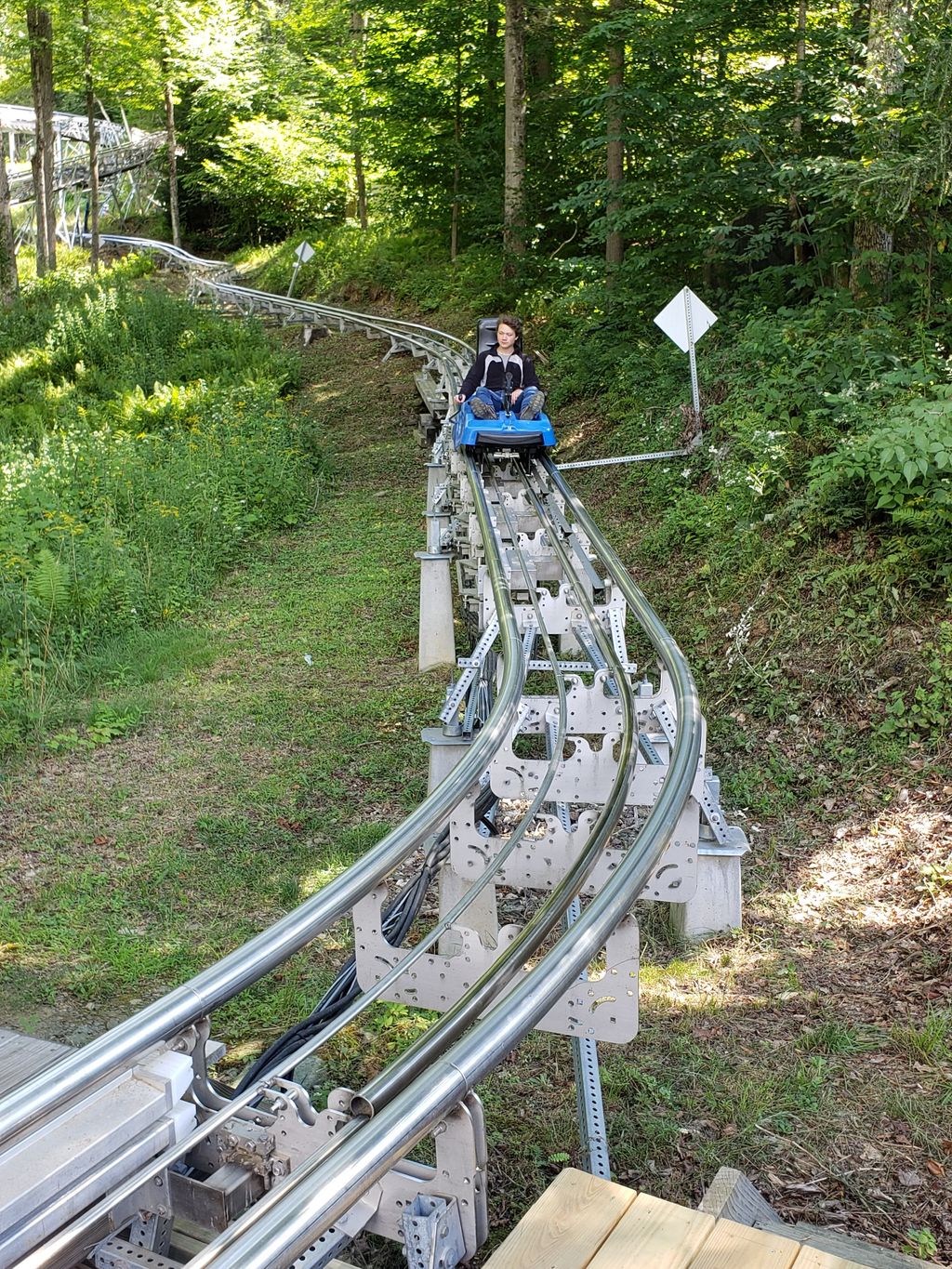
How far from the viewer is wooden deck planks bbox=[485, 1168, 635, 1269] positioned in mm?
2123

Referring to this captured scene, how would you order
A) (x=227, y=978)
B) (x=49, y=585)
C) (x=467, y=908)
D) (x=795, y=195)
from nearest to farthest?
1. (x=227, y=978)
2. (x=467, y=908)
3. (x=49, y=585)
4. (x=795, y=195)

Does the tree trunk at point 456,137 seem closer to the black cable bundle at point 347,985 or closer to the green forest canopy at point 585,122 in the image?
the green forest canopy at point 585,122

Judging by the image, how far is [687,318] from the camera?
31.9 ft

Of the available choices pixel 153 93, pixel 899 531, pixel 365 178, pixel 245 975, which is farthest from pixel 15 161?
pixel 245 975

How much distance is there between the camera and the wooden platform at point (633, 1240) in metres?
2.11

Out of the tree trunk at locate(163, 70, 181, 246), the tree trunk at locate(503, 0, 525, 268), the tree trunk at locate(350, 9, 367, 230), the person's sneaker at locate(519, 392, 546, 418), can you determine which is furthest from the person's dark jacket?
the tree trunk at locate(163, 70, 181, 246)

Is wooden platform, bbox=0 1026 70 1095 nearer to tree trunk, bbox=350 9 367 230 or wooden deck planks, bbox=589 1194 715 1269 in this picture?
wooden deck planks, bbox=589 1194 715 1269

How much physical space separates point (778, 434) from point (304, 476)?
6.42m

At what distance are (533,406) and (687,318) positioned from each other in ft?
5.15

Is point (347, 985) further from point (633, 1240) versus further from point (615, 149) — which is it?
point (615, 149)

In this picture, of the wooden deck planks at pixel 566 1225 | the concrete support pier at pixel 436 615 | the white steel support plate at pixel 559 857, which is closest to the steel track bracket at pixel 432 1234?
the wooden deck planks at pixel 566 1225

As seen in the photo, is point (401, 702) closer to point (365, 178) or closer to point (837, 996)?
point (837, 996)

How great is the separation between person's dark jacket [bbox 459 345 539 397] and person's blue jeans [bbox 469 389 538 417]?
0.24m

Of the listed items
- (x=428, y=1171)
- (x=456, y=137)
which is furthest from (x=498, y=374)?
(x=456, y=137)
